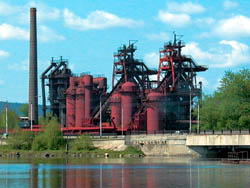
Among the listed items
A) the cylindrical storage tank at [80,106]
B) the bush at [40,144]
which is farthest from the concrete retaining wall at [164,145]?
the cylindrical storage tank at [80,106]

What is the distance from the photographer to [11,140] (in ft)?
402

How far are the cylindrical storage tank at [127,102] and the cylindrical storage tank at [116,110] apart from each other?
5.65 feet

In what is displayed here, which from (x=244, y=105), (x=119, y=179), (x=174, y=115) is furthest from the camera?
(x=174, y=115)

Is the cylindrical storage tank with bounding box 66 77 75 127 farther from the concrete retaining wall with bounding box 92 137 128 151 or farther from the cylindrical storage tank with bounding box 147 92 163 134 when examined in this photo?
the concrete retaining wall with bounding box 92 137 128 151

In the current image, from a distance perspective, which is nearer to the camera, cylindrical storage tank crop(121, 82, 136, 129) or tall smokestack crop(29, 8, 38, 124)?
cylindrical storage tank crop(121, 82, 136, 129)

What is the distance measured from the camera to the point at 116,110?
12600cm

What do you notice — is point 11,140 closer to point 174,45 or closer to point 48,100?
point 48,100

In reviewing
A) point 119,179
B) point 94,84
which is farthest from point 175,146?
point 119,179

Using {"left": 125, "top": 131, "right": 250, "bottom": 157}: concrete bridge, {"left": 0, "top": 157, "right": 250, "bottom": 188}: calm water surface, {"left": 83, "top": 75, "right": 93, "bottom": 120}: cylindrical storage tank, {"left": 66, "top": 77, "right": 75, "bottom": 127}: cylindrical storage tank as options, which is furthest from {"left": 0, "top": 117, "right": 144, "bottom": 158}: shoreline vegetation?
{"left": 0, "top": 157, "right": 250, "bottom": 188}: calm water surface

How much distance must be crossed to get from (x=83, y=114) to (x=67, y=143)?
1664cm

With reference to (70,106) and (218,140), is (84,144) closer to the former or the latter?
(70,106)

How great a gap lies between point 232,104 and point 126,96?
27786 millimetres

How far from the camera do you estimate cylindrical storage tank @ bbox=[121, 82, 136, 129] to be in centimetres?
12362

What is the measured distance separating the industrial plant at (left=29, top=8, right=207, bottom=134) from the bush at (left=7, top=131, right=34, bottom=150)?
11.7 m
